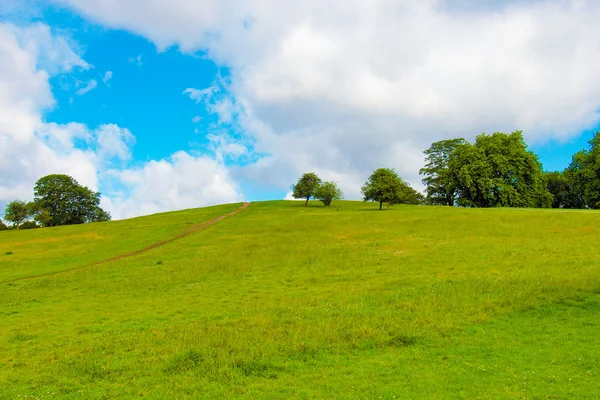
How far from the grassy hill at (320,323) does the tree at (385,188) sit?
41.5 metres

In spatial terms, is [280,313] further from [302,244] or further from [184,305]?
[302,244]

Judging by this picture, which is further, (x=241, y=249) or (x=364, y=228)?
(x=364, y=228)

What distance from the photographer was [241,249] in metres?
38.6

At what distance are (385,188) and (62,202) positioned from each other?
308ft

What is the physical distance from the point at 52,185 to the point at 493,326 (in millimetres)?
122746

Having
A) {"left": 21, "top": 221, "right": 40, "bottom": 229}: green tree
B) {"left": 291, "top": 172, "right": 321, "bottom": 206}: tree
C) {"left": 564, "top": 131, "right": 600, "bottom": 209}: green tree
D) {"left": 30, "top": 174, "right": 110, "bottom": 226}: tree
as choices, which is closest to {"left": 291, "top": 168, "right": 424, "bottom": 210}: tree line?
{"left": 291, "top": 172, "right": 321, "bottom": 206}: tree

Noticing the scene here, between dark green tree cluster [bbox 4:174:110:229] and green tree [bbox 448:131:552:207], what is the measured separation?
108m

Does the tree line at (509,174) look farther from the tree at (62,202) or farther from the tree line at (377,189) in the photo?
the tree at (62,202)

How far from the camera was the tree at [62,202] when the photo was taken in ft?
344

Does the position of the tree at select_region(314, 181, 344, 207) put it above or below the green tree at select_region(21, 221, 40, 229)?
above

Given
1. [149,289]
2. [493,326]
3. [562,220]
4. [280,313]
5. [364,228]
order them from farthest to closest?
[364,228] → [562,220] → [149,289] → [280,313] → [493,326]

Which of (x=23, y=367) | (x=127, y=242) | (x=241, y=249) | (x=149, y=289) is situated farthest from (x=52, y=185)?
(x=23, y=367)

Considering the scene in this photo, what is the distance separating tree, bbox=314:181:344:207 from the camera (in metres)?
91.9

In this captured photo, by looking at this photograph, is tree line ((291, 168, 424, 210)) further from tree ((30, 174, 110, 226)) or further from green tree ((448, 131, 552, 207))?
tree ((30, 174, 110, 226))
